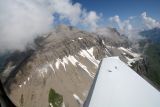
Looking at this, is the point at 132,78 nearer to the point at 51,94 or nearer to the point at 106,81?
the point at 106,81

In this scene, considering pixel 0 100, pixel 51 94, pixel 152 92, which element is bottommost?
pixel 51 94

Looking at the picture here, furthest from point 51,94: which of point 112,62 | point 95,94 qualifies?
point 95,94

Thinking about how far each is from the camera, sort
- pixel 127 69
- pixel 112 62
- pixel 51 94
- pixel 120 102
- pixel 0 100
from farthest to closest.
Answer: pixel 51 94 < pixel 112 62 < pixel 127 69 < pixel 120 102 < pixel 0 100

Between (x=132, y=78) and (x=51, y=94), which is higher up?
(x=132, y=78)

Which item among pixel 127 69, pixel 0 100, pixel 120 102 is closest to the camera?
pixel 0 100

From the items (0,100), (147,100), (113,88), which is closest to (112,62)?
(113,88)

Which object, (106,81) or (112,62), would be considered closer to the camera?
(106,81)

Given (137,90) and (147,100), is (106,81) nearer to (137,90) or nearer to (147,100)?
(137,90)

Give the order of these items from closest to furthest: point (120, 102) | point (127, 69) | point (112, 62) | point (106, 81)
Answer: point (120, 102) < point (106, 81) < point (127, 69) < point (112, 62)

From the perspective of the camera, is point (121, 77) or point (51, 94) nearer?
point (121, 77)
